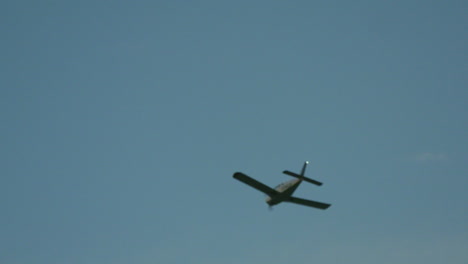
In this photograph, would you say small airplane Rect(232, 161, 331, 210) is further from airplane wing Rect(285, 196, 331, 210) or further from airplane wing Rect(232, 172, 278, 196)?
airplane wing Rect(285, 196, 331, 210)

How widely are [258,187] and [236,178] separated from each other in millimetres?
2491

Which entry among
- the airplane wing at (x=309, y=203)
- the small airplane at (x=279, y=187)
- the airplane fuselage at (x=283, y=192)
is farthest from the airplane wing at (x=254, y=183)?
the airplane wing at (x=309, y=203)

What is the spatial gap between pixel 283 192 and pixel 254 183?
291cm

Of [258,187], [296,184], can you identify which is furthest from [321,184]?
[258,187]

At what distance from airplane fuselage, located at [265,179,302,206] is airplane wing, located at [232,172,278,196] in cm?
46

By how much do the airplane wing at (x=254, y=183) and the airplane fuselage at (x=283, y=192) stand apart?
0.46 metres

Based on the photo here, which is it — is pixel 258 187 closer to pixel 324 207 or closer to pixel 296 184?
pixel 296 184

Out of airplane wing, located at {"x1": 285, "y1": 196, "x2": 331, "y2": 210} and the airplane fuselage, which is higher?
airplane wing, located at {"x1": 285, "y1": 196, "x2": 331, "y2": 210}

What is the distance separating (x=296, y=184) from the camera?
5572 centimetres

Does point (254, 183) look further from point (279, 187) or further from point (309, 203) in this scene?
point (309, 203)

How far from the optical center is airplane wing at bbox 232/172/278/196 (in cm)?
5538

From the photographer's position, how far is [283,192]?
5703 centimetres

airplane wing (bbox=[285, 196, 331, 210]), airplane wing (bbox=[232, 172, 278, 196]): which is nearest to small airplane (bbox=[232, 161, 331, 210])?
airplane wing (bbox=[232, 172, 278, 196])

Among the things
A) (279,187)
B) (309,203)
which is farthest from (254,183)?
(309,203)
